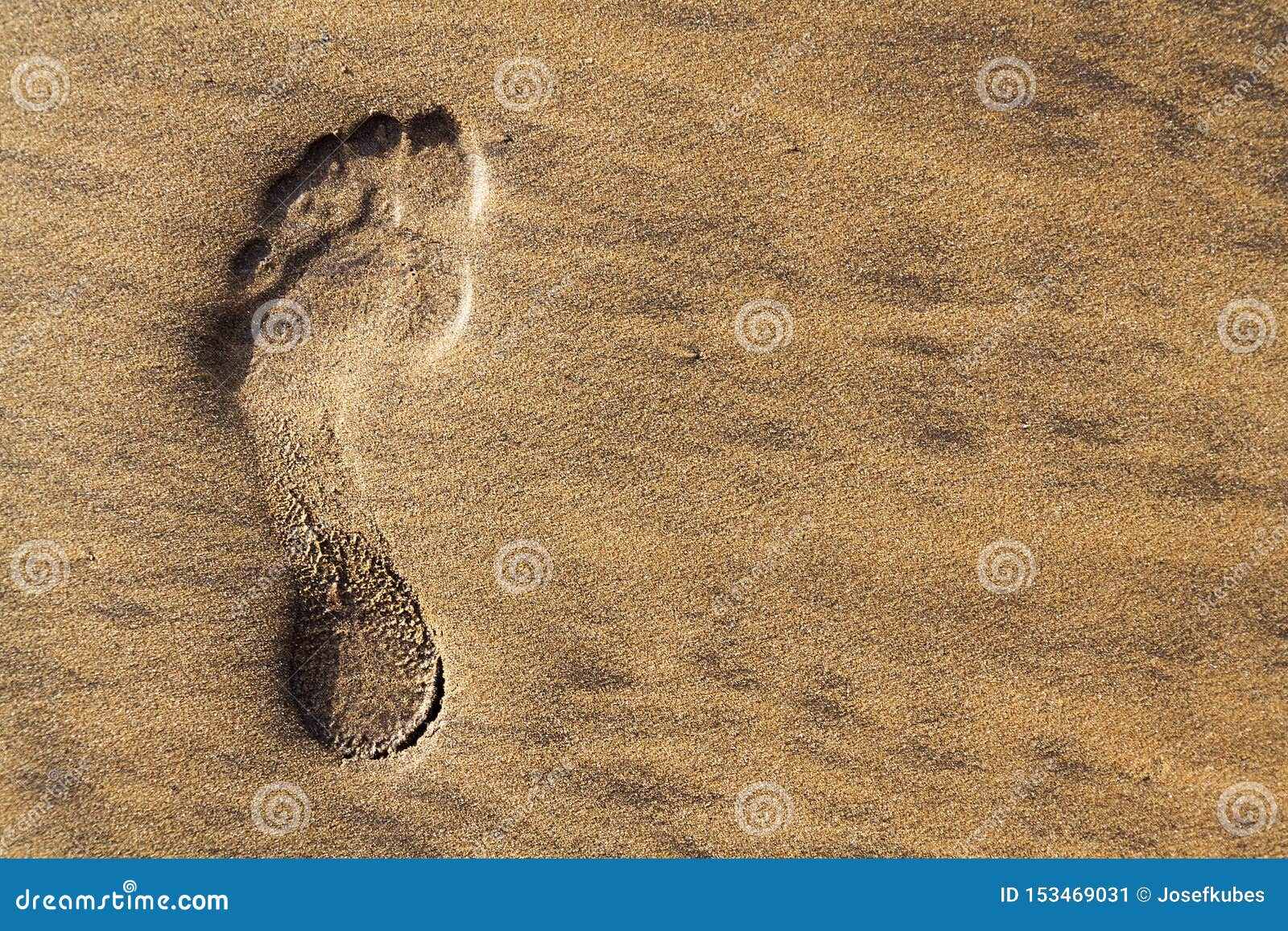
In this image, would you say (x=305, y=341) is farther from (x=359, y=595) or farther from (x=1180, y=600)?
(x=1180, y=600)

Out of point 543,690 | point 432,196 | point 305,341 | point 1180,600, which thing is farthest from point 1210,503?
point 305,341

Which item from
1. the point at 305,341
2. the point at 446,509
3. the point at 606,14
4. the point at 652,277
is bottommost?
the point at 446,509

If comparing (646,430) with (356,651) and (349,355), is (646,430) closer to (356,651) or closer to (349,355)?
(349,355)

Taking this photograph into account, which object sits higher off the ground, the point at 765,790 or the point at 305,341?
the point at 305,341
